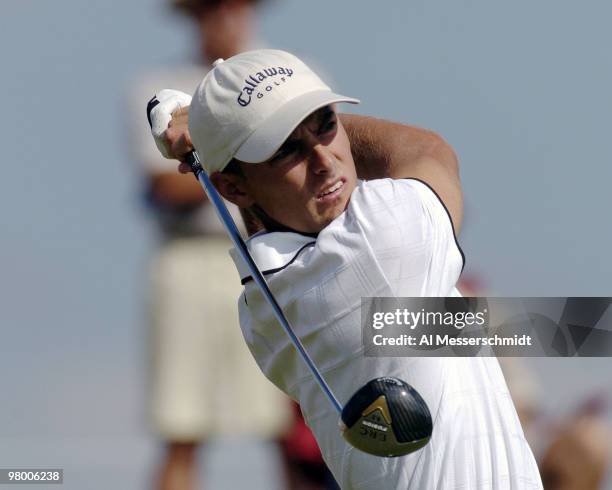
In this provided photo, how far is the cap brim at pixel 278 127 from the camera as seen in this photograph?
152 inches

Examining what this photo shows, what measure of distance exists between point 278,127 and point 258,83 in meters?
0.15

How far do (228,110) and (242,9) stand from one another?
311 centimetres

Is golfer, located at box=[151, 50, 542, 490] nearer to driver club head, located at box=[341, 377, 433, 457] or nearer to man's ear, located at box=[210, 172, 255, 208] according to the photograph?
man's ear, located at box=[210, 172, 255, 208]

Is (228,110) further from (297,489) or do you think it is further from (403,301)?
(297,489)

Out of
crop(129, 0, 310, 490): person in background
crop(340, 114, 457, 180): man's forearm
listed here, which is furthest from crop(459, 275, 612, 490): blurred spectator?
crop(340, 114, 457, 180): man's forearm

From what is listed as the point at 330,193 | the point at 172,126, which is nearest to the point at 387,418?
the point at 330,193

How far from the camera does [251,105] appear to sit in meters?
3.94

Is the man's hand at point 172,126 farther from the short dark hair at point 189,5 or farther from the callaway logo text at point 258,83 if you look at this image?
the short dark hair at point 189,5

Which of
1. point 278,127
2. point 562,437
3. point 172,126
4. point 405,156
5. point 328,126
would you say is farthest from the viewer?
point 562,437

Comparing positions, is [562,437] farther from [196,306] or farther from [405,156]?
[405,156]

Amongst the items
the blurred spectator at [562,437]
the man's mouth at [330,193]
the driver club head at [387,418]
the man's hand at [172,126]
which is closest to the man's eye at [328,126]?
the man's mouth at [330,193]

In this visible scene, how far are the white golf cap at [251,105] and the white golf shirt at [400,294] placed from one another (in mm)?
221

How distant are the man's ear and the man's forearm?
1.32 ft

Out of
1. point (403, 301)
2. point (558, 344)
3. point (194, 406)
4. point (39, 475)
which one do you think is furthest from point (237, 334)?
point (403, 301)
